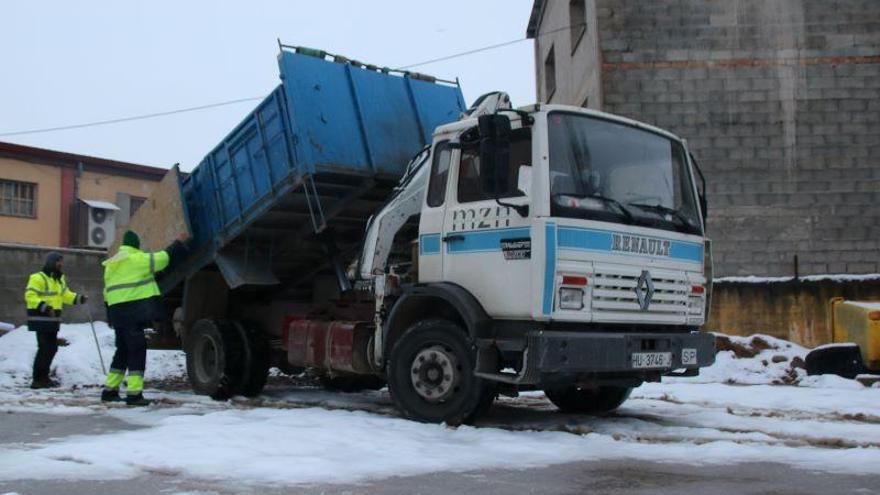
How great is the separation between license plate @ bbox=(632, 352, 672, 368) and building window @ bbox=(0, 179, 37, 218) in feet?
80.2

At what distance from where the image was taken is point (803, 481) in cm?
479

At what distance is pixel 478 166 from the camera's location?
678cm

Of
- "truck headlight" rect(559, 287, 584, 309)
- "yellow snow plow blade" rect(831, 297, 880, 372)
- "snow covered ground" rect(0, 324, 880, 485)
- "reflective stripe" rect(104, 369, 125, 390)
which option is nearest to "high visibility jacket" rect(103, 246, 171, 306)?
"reflective stripe" rect(104, 369, 125, 390)

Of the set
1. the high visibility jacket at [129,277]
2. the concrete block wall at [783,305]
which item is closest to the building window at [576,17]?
the concrete block wall at [783,305]

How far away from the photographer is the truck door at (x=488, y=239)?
645cm

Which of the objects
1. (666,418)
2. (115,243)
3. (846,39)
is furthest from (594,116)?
(846,39)

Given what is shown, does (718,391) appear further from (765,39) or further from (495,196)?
(765,39)

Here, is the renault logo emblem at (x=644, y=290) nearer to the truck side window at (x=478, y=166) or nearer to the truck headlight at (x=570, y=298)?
the truck headlight at (x=570, y=298)

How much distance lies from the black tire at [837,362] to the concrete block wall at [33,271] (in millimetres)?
10249

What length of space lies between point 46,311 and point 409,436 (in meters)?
6.29

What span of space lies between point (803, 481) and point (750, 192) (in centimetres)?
1000

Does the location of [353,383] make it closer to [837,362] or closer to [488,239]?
[488,239]

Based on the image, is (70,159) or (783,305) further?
(70,159)

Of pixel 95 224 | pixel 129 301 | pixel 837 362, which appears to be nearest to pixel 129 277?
pixel 129 301
